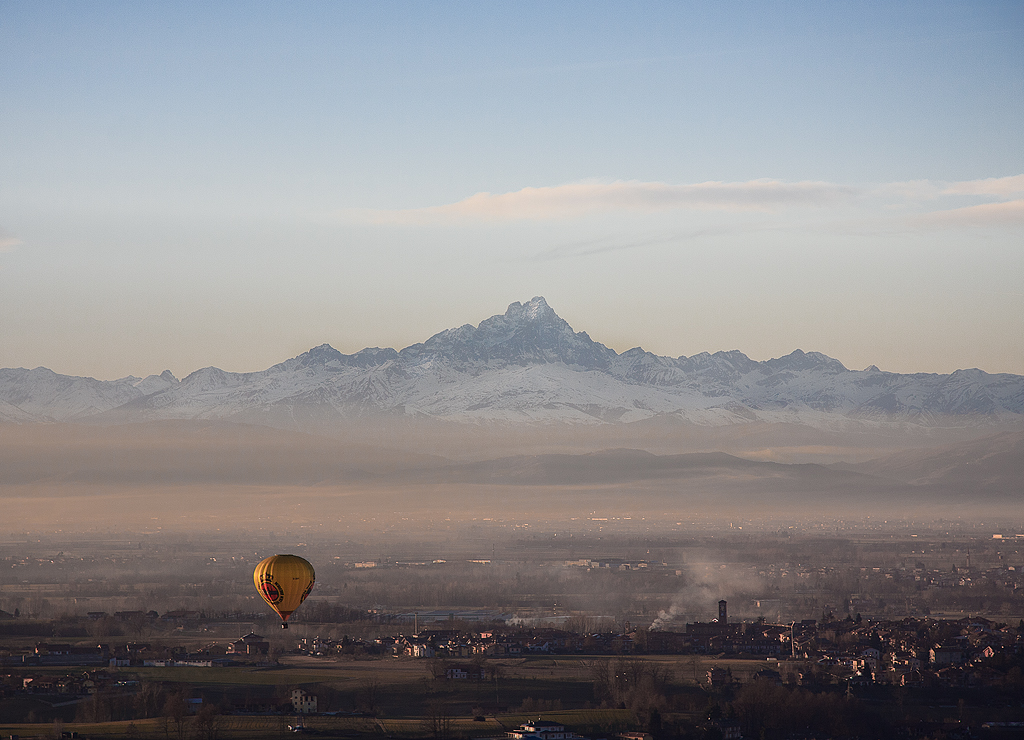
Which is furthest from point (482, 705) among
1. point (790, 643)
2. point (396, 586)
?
point (396, 586)

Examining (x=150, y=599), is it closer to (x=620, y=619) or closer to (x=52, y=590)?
(x=52, y=590)

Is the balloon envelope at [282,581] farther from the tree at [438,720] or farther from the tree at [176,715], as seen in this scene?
the tree at [438,720]

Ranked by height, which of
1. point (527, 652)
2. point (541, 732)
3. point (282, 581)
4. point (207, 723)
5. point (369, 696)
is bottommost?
point (527, 652)

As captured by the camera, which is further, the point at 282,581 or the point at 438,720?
the point at 282,581

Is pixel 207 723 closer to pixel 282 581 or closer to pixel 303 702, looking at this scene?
pixel 282 581

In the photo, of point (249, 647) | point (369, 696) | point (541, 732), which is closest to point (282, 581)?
point (369, 696)

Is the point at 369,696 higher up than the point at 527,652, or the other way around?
the point at 369,696

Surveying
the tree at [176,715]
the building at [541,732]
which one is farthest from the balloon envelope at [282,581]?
the building at [541,732]

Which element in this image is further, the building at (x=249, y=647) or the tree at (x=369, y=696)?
the building at (x=249, y=647)
